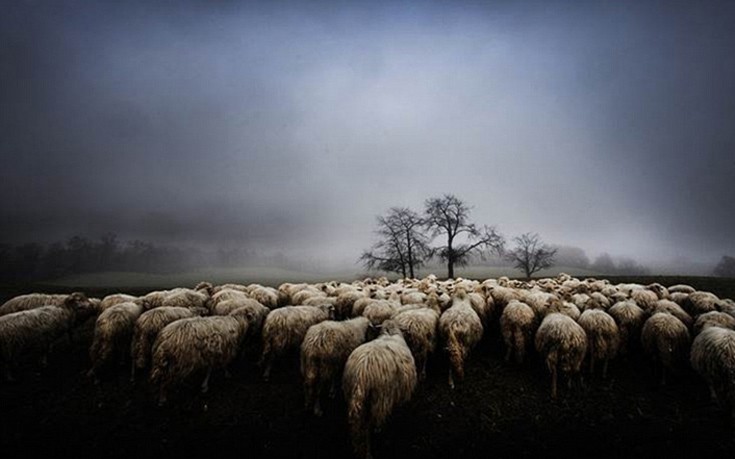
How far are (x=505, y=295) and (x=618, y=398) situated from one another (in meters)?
4.75

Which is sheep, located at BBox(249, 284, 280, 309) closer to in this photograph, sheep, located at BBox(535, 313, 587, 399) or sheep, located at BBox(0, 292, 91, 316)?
sheep, located at BBox(0, 292, 91, 316)

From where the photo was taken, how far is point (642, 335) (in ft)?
28.0

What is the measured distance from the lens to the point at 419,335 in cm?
785

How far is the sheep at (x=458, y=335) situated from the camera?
7883mm

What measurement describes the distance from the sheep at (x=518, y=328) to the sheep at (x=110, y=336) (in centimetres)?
1073

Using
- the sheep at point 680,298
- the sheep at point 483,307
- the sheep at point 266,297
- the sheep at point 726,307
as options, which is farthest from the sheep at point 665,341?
the sheep at point 266,297

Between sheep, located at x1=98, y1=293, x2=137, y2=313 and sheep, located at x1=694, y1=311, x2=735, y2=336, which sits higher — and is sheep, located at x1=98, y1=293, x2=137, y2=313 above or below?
above

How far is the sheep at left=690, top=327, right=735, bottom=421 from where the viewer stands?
625 centimetres

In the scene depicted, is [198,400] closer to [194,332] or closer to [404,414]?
[194,332]

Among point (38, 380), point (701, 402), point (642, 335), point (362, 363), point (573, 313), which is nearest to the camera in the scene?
point (362, 363)

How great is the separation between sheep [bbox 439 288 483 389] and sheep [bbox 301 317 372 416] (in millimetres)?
2591

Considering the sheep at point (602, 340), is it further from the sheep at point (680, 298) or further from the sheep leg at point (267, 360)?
the sheep leg at point (267, 360)

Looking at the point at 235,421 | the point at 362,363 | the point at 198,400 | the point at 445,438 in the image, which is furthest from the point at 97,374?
the point at 445,438

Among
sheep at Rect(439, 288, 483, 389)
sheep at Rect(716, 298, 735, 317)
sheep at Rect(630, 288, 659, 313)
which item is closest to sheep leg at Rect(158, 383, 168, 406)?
sheep at Rect(439, 288, 483, 389)
